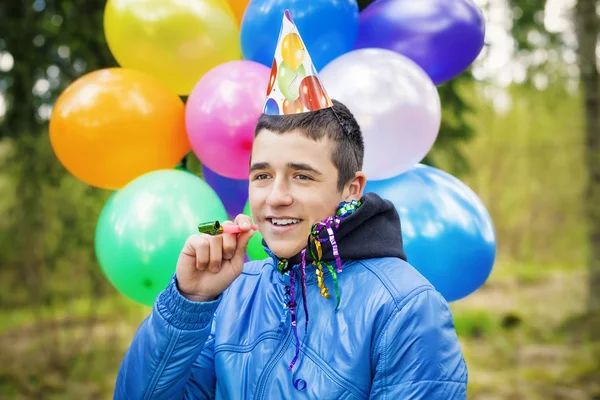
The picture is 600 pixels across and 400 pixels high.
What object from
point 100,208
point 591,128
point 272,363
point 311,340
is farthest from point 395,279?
point 591,128

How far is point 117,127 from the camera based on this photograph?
7.86 ft

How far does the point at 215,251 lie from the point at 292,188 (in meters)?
0.23

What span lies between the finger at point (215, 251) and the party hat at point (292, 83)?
1.10ft

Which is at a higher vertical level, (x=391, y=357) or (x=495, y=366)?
(x=391, y=357)

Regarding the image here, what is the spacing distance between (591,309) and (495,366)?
1.20m

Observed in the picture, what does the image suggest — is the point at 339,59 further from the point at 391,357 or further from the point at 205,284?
the point at 391,357

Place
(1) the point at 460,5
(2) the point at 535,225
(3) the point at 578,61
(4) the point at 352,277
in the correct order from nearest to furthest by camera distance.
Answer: (4) the point at 352,277
(1) the point at 460,5
(3) the point at 578,61
(2) the point at 535,225

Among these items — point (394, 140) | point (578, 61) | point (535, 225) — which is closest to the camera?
point (394, 140)

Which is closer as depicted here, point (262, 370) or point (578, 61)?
point (262, 370)

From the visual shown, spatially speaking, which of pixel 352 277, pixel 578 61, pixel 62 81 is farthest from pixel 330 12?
pixel 578 61

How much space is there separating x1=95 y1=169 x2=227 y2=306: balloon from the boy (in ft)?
2.19

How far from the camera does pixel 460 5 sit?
245 cm

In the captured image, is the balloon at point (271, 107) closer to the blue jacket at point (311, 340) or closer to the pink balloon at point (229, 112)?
the blue jacket at point (311, 340)

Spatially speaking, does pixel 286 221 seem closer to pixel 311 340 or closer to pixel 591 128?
pixel 311 340
